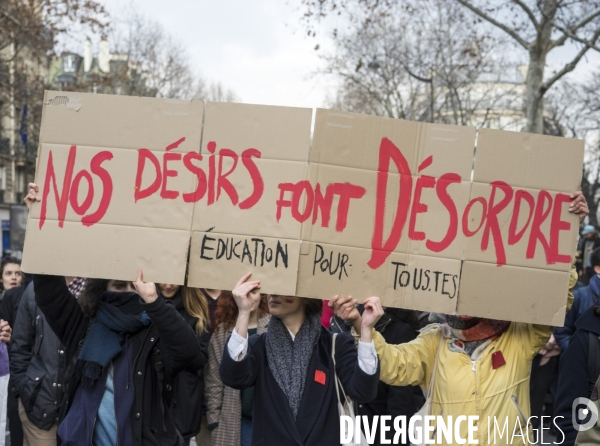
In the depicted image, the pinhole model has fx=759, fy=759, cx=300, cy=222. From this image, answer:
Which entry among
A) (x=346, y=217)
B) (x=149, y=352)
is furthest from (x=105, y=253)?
(x=346, y=217)

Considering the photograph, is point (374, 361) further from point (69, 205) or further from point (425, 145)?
point (69, 205)

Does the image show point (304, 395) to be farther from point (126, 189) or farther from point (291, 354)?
point (126, 189)

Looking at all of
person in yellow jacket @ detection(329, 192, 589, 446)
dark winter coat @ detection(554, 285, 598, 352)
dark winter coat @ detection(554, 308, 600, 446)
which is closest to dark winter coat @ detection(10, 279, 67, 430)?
person in yellow jacket @ detection(329, 192, 589, 446)

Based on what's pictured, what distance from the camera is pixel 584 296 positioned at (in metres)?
6.37

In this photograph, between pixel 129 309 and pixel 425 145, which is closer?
pixel 425 145

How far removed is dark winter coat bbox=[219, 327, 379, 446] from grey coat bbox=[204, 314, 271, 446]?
131 centimetres

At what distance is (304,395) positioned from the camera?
3.45m

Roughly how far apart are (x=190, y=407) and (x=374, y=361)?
6.61ft

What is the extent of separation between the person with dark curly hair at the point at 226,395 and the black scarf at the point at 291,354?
4.42ft

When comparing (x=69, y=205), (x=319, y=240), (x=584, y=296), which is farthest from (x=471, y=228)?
(x=584, y=296)

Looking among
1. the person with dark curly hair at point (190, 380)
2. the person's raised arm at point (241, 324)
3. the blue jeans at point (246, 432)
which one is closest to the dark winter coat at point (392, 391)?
the blue jeans at point (246, 432)

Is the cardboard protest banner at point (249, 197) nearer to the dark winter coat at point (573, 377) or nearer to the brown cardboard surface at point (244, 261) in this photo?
the brown cardboard surface at point (244, 261)

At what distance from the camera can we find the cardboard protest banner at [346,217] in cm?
344

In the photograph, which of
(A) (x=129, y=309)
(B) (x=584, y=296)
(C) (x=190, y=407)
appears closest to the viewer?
(A) (x=129, y=309)
